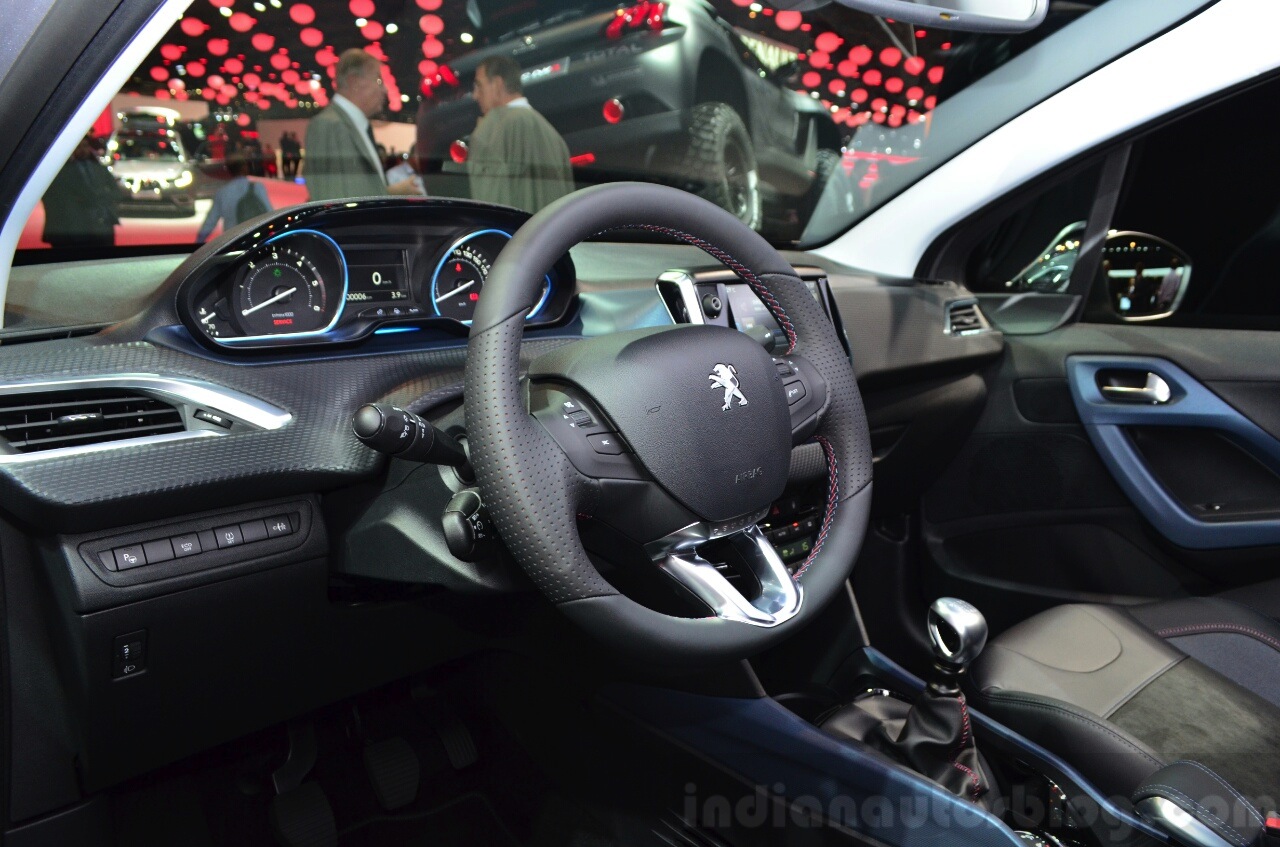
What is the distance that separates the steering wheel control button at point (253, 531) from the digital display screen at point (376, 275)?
402mm

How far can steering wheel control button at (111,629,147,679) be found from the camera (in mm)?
1194

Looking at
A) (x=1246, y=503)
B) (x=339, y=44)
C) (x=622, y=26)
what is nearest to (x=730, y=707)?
(x=1246, y=503)

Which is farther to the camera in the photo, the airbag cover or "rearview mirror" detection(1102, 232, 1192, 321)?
"rearview mirror" detection(1102, 232, 1192, 321)

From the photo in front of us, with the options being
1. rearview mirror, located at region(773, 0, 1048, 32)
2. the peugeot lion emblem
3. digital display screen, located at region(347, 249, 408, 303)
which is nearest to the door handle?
rearview mirror, located at region(773, 0, 1048, 32)

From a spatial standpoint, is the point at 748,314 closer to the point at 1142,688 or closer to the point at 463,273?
the point at 463,273

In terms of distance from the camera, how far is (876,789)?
137 cm

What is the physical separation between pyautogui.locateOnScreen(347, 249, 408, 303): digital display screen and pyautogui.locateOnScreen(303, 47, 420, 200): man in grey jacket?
1.58 feet

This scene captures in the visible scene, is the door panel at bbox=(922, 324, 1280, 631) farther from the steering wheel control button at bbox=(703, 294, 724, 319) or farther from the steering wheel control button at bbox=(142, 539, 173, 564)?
the steering wheel control button at bbox=(142, 539, 173, 564)

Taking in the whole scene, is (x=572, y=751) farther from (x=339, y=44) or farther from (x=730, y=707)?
(x=339, y=44)

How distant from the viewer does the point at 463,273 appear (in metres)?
1.61

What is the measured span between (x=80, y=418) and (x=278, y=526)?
295mm

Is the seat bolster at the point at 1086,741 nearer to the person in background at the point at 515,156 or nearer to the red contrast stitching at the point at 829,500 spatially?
the red contrast stitching at the point at 829,500

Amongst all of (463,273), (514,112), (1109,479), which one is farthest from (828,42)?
(463,273)

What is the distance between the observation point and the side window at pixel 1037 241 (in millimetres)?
2328
